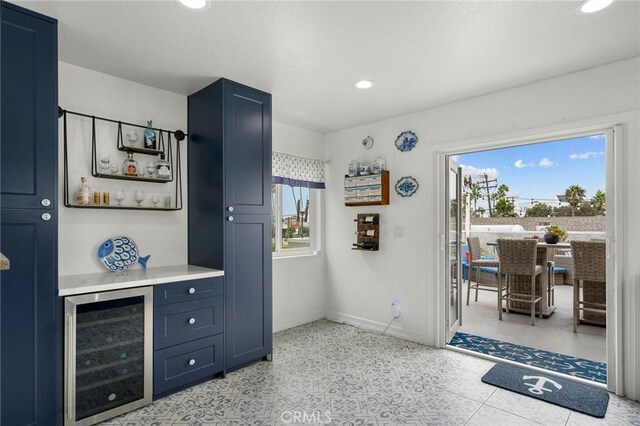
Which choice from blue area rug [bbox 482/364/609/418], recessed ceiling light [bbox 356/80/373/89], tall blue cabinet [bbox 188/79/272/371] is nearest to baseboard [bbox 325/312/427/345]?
blue area rug [bbox 482/364/609/418]

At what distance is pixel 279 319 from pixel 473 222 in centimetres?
567

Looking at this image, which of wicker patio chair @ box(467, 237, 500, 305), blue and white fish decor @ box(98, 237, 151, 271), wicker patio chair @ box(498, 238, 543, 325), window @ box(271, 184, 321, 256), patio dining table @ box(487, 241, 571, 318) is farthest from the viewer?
wicker patio chair @ box(467, 237, 500, 305)

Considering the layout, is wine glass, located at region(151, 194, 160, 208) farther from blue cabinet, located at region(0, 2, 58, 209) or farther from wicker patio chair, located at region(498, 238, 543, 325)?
wicker patio chair, located at region(498, 238, 543, 325)

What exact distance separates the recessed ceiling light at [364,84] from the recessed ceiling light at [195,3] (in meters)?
1.41

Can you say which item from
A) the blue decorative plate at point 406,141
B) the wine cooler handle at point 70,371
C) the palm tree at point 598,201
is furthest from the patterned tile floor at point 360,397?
the palm tree at point 598,201

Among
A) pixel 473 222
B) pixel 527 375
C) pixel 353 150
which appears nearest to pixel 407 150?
pixel 353 150

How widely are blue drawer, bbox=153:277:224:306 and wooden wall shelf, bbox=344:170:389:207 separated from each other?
1.93 meters

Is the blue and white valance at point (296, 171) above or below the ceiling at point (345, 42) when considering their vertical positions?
below

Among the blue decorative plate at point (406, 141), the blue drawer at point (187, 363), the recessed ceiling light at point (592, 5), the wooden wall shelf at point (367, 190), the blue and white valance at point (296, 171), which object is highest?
the recessed ceiling light at point (592, 5)

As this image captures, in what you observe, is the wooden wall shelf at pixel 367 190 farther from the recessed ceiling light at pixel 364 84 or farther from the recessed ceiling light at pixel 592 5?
the recessed ceiling light at pixel 592 5

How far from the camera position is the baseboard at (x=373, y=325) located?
145 inches

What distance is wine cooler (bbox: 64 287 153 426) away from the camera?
6.84ft

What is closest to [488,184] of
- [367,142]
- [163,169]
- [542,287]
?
[542,287]

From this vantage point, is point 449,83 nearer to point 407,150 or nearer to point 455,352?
point 407,150
